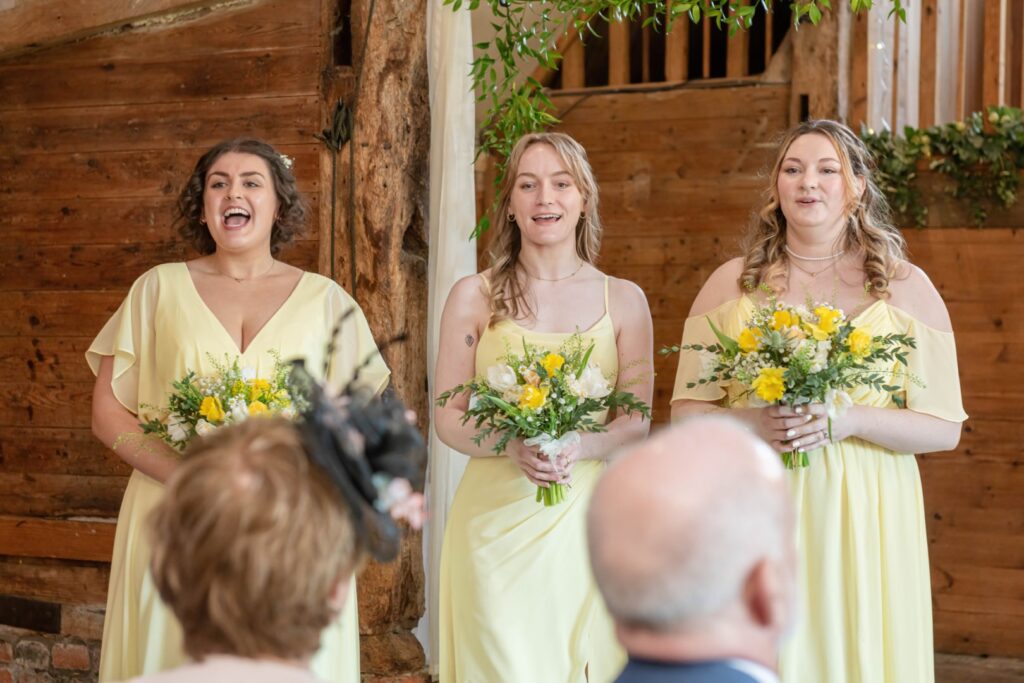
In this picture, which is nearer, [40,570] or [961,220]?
[40,570]

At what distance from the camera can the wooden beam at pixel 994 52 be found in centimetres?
610

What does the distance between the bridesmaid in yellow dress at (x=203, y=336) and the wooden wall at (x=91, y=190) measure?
136 centimetres

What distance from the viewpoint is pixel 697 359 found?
3.37m

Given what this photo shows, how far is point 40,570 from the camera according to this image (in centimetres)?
526

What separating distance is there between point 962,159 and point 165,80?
3604 mm

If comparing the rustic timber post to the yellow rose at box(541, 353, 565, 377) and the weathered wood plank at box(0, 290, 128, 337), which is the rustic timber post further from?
the yellow rose at box(541, 353, 565, 377)

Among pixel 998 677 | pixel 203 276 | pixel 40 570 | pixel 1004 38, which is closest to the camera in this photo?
pixel 203 276

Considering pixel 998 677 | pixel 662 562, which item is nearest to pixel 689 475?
pixel 662 562

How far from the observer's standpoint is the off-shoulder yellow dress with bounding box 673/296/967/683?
10.4ft

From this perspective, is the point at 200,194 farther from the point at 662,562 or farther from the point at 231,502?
the point at 662,562

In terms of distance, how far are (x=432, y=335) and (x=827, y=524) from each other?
74.8 inches

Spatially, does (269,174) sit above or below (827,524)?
above

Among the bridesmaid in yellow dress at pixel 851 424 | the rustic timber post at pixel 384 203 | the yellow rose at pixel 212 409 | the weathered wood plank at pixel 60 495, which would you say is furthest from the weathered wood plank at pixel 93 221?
the bridesmaid in yellow dress at pixel 851 424

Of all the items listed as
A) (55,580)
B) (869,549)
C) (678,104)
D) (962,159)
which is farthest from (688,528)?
(678,104)
